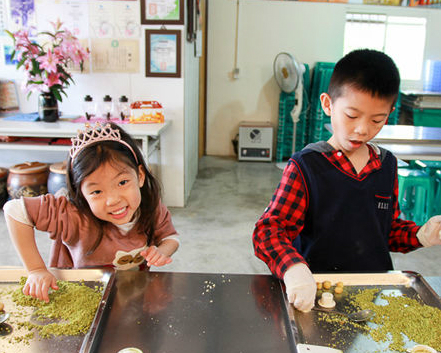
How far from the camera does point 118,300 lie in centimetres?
94

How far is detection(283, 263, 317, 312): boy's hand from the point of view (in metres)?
0.90

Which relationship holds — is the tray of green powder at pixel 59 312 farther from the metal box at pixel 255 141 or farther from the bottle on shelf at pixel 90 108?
the metal box at pixel 255 141

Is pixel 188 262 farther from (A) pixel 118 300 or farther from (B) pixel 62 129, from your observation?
(A) pixel 118 300

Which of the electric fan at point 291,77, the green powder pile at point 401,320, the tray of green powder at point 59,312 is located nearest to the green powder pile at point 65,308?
the tray of green powder at point 59,312

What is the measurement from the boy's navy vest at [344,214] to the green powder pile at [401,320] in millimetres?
217

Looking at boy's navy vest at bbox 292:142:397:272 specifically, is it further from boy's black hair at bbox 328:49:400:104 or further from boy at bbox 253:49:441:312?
boy's black hair at bbox 328:49:400:104

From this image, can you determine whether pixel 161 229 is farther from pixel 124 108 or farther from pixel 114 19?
pixel 114 19

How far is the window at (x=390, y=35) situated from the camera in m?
5.49

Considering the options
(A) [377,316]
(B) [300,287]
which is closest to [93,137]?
(B) [300,287]

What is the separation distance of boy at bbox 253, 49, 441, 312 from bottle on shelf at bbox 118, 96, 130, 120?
7.81 feet

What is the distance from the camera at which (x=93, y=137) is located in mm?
1163

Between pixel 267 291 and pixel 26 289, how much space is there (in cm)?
→ 55

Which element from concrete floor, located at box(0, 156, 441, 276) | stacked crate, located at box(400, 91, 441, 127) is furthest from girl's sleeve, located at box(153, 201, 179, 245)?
stacked crate, located at box(400, 91, 441, 127)

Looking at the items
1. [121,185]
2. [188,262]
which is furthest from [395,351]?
[188,262]
